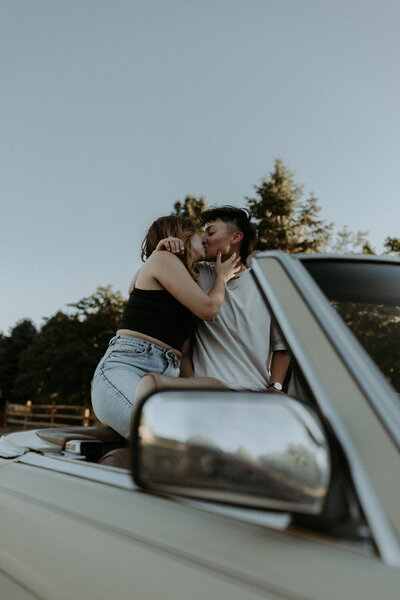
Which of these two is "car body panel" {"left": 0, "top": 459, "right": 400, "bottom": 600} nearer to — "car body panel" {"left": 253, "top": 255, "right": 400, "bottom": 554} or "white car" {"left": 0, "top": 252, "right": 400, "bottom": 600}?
"white car" {"left": 0, "top": 252, "right": 400, "bottom": 600}

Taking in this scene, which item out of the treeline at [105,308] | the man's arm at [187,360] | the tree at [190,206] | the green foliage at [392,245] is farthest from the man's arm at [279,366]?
the tree at [190,206]

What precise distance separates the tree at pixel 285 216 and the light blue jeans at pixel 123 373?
22.4 meters

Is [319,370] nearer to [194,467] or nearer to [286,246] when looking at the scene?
[194,467]

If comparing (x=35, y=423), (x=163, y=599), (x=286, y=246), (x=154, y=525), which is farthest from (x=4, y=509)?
(x=35, y=423)

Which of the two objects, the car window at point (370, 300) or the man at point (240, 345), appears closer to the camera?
the car window at point (370, 300)

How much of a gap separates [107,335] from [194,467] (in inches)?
1204

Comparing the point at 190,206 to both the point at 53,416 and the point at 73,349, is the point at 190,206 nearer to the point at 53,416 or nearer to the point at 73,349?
the point at 73,349

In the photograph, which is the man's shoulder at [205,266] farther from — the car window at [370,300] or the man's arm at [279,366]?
the car window at [370,300]

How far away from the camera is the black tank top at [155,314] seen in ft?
7.77

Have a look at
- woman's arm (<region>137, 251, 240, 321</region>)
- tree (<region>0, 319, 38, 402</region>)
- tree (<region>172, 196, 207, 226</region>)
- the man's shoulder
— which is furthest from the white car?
tree (<region>0, 319, 38, 402</region>)

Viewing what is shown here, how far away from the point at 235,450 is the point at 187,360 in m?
1.91

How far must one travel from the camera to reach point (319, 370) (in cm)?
94

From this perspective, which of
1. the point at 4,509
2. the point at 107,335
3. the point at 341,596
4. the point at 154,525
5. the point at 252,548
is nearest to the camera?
the point at 341,596

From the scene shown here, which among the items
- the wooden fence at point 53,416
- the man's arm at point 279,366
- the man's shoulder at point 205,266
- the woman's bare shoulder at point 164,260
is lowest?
the wooden fence at point 53,416
